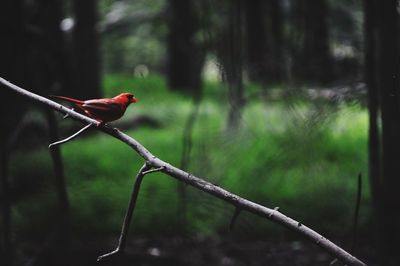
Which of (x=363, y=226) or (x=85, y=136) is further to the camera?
(x=85, y=136)

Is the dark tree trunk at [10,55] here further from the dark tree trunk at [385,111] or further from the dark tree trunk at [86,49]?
the dark tree trunk at [86,49]

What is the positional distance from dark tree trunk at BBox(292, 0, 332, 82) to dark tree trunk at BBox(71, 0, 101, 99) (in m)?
1.97

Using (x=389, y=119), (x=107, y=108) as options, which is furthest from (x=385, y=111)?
(x=107, y=108)

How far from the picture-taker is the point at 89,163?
176 inches

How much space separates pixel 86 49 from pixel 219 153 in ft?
9.28

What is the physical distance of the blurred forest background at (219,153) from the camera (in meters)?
2.09

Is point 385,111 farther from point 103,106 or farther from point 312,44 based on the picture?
point 312,44

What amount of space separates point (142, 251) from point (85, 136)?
7.61 feet

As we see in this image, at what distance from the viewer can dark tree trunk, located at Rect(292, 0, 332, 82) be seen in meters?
3.79

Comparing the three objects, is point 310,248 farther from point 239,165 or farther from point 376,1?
point 376,1

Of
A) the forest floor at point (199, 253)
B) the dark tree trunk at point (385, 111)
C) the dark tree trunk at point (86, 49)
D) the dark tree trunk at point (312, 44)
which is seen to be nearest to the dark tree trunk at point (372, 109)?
the dark tree trunk at point (385, 111)

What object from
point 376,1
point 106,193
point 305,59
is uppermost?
point 376,1

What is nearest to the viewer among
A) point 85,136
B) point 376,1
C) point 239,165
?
point 376,1

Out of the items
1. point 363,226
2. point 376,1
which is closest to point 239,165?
point 363,226
